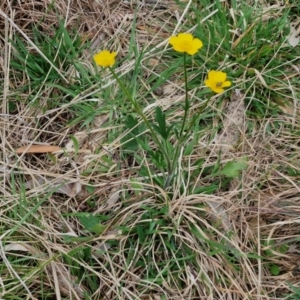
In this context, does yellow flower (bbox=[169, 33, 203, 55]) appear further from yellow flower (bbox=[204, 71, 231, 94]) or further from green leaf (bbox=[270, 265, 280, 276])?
green leaf (bbox=[270, 265, 280, 276])

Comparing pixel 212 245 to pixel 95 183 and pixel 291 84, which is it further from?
pixel 291 84

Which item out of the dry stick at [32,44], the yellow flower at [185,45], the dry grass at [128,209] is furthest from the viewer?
the dry stick at [32,44]

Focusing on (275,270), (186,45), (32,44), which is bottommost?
(275,270)

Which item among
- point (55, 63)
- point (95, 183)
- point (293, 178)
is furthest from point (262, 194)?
point (55, 63)

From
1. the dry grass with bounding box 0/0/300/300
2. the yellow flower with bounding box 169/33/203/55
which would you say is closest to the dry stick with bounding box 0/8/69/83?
the dry grass with bounding box 0/0/300/300

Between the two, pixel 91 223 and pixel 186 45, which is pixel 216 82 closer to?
pixel 186 45

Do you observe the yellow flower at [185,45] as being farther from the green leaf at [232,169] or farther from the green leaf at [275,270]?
the green leaf at [275,270]

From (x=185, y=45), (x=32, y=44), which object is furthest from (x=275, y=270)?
(x=32, y=44)

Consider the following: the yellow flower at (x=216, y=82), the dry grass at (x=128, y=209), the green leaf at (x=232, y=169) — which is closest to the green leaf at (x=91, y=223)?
the dry grass at (x=128, y=209)

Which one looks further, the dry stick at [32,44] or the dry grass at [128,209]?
the dry stick at [32,44]
